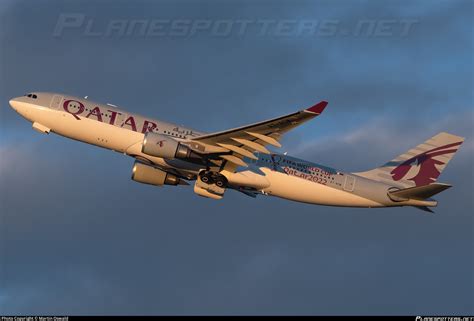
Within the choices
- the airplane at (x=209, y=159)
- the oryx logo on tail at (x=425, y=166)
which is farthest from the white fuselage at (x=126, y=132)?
the oryx logo on tail at (x=425, y=166)

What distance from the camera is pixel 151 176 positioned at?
55.0 meters

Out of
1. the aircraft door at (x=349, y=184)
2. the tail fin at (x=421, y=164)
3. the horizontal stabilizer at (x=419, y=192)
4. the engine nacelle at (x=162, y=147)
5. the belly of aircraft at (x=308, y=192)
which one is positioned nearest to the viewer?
the engine nacelle at (x=162, y=147)

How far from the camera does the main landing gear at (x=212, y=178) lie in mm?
52906

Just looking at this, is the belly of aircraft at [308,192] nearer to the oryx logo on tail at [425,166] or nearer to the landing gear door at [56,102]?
the oryx logo on tail at [425,166]

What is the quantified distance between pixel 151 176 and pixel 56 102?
25.5 feet

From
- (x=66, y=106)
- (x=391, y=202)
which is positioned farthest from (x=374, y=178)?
(x=66, y=106)

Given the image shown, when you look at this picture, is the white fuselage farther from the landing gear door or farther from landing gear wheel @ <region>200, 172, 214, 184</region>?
landing gear wheel @ <region>200, 172, 214, 184</region>

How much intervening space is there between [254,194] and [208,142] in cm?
572

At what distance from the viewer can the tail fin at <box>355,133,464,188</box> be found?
56.9m

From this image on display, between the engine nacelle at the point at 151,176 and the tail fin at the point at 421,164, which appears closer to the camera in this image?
the engine nacelle at the point at 151,176

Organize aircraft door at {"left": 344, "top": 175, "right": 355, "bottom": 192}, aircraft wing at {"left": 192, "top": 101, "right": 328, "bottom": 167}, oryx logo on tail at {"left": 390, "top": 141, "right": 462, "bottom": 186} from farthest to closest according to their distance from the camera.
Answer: oryx logo on tail at {"left": 390, "top": 141, "right": 462, "bottom": 186}
aircraft door at {"left": 344, "top": 175, "right": 355, "bottom": 192}
aircraft wing at {"left": 192, "top": 101, "right": 328, "bottom": 167}

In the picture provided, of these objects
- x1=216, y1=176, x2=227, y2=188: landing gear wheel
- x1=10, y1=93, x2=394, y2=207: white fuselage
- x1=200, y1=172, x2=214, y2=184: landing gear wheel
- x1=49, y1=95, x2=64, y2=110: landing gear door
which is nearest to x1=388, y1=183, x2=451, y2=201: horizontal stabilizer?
x1=10, y1=93, x2=394, y2=207: white fuselage

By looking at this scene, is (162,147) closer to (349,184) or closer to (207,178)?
(207,178)

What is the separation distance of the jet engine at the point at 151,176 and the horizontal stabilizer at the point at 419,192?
14.5 m
